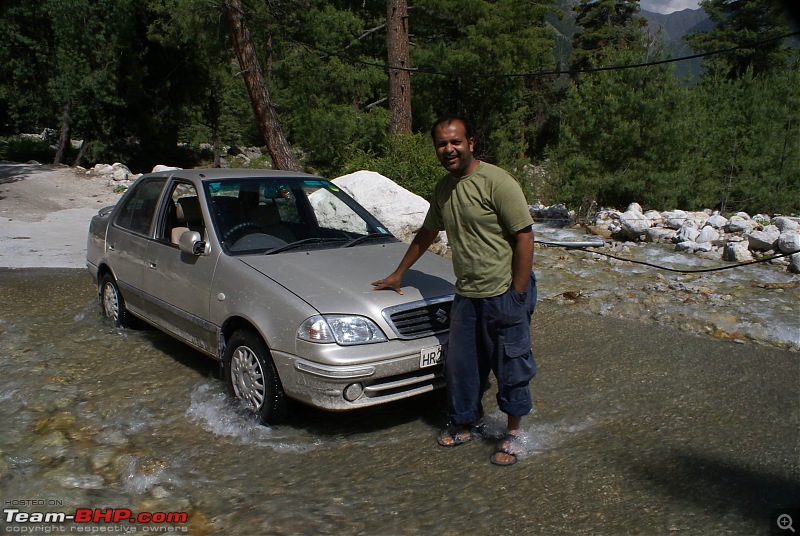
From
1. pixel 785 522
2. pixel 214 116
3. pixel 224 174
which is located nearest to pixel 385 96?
pixel 214 116

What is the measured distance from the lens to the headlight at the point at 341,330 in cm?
387

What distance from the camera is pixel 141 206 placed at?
594 centimetres

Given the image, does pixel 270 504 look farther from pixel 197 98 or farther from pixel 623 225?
pixel 197 98

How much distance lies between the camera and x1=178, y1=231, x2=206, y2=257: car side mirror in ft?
15.5

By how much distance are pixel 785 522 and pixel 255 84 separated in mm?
12369

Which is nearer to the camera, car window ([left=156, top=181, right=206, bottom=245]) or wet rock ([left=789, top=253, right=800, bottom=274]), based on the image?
car window ([left=156, top=181, right=206, bottom=245])

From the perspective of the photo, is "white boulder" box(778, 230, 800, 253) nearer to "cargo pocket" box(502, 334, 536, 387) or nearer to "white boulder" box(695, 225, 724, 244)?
"white boulder" box(695, 225, 724, 244)

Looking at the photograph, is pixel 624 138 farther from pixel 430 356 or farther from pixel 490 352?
pixel 490 352

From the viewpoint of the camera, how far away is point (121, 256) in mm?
5969

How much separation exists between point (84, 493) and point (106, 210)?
426 centimetres

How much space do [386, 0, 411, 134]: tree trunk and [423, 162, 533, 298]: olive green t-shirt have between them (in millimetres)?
13058

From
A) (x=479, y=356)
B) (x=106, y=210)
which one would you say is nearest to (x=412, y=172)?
(x=106, y=210)

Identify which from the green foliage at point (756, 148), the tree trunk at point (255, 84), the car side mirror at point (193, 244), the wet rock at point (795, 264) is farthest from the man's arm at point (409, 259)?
the green foliage at point (756, 148)

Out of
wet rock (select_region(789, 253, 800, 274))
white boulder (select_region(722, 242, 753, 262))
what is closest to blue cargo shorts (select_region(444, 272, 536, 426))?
wet rock (select_region(789, 253, 800, 274))
